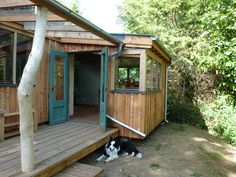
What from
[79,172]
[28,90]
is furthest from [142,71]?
[28,90]

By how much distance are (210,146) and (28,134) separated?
18.5 ft

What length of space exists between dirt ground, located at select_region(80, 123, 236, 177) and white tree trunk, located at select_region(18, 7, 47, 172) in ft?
5.44

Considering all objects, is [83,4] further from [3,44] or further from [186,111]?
[3,44]

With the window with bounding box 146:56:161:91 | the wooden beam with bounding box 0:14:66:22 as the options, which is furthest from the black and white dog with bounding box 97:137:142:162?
the wooden beam with bounding box 0:14:66:22

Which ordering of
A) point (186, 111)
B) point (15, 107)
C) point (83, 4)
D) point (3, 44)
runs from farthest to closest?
1. point (83, 4)
2. point (186, 111)
3. point (15, 107)
4. point (3, 44)

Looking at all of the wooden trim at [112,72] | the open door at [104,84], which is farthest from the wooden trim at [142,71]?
the open door at [104,84]

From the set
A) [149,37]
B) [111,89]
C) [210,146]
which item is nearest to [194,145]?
[210,146]

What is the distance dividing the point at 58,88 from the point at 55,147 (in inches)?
100

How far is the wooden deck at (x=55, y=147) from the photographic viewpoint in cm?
319

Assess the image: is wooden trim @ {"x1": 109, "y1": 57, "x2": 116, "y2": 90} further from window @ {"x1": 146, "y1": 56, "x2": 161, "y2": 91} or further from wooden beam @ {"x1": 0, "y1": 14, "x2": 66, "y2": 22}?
wooden beam @ {"x1": 0, "y1": 14, "x2": 66, "y2": 22}

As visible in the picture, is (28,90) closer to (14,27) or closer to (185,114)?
(14,27)

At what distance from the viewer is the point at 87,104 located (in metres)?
11.0

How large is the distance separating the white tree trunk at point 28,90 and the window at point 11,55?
2256 mm

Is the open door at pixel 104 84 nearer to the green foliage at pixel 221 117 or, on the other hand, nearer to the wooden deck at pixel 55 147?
the wooden deck at pixel 55 147
